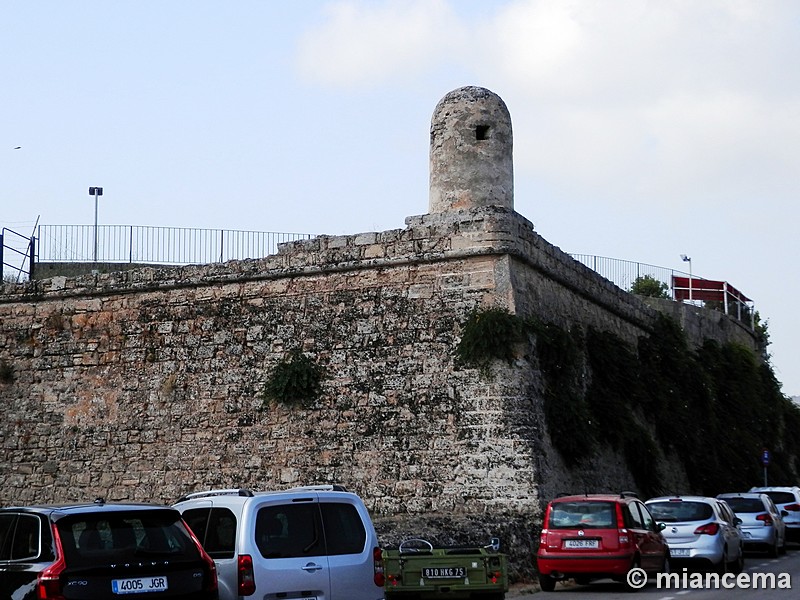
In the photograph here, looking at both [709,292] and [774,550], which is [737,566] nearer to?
[774,550]

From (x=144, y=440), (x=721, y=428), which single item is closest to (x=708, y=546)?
(x=144, y=440)

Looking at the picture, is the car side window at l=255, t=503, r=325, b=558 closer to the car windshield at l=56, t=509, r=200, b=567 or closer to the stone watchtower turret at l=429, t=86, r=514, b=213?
the car windshield at l=56, t=509, r=200, b=567

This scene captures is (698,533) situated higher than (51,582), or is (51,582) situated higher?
(51,582)

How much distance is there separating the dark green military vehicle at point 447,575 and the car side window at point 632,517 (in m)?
2.89

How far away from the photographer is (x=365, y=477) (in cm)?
1959

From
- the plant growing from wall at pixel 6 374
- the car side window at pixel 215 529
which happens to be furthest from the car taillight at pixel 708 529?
the plant growing from wall at pixel 6 374

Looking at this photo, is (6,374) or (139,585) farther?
(6,374)

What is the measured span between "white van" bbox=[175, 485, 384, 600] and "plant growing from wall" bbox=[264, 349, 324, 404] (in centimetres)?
929

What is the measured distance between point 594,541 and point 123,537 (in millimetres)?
8456

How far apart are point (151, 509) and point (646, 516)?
31.6ft

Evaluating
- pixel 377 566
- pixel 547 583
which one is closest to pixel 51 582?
pixel 377 566

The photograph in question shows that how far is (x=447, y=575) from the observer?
13.9 meters

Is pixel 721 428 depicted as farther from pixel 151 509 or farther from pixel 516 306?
pixel 151 509

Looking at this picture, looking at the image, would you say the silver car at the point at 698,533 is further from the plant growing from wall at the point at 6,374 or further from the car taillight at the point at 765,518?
the plant growing from wall at the point at 6,374
